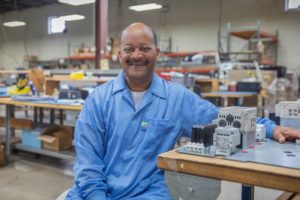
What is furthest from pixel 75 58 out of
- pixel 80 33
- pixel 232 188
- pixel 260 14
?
pixel 232 188

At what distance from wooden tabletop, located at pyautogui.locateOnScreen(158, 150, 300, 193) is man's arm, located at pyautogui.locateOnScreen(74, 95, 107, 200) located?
14.4 inches

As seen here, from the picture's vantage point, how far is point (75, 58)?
12.0m

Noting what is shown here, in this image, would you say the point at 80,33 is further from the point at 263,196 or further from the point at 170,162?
the point at 170,162

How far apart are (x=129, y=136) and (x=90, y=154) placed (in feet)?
Answer: 0.59

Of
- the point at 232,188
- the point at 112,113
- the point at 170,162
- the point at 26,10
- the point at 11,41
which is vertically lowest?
the point at 232,188

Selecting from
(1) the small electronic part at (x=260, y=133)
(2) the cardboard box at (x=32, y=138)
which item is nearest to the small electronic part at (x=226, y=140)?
(1) the small electronic part at (x=260, y=133)

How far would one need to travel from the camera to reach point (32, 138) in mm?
3910

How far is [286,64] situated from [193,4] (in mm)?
3459

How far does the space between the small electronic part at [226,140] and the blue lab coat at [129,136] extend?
1.16ft

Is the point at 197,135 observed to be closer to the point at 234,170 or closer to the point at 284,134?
the point at 234,170

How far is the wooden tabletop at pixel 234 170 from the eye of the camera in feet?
2.85

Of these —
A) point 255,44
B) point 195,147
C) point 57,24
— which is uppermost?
point 57,24

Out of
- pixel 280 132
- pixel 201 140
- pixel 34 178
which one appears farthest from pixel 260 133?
pixel 34 178

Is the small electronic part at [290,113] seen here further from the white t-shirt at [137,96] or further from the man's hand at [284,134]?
the white t-shirt at [137,96]
